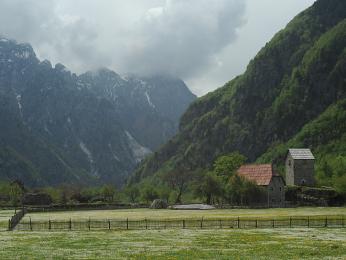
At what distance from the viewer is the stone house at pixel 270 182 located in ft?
A: 583

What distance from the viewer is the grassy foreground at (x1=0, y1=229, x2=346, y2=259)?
161 feet

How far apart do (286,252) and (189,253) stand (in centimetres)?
856

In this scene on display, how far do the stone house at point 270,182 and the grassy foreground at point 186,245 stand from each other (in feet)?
337

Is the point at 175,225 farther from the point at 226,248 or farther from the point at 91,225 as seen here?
the point at 226,248

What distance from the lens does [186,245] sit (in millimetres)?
57906

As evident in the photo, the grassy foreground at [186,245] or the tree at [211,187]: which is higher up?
the tree at [211,187]

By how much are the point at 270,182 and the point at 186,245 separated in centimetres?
→ 12522

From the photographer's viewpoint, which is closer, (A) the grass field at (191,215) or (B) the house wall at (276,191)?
(A) the grass field at (191,215)

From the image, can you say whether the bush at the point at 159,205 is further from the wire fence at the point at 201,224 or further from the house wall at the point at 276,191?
the wire fence at the point at 201,224

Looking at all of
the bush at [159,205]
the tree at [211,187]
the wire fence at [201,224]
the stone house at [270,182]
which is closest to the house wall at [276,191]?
the stone house at [270,182]

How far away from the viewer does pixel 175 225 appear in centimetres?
8688

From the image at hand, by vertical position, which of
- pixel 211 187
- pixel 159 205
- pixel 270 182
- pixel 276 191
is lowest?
pixel 159 205

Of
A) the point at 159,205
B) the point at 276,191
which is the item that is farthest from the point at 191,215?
the point at 276,191

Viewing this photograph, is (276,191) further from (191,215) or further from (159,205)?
(191,215)
